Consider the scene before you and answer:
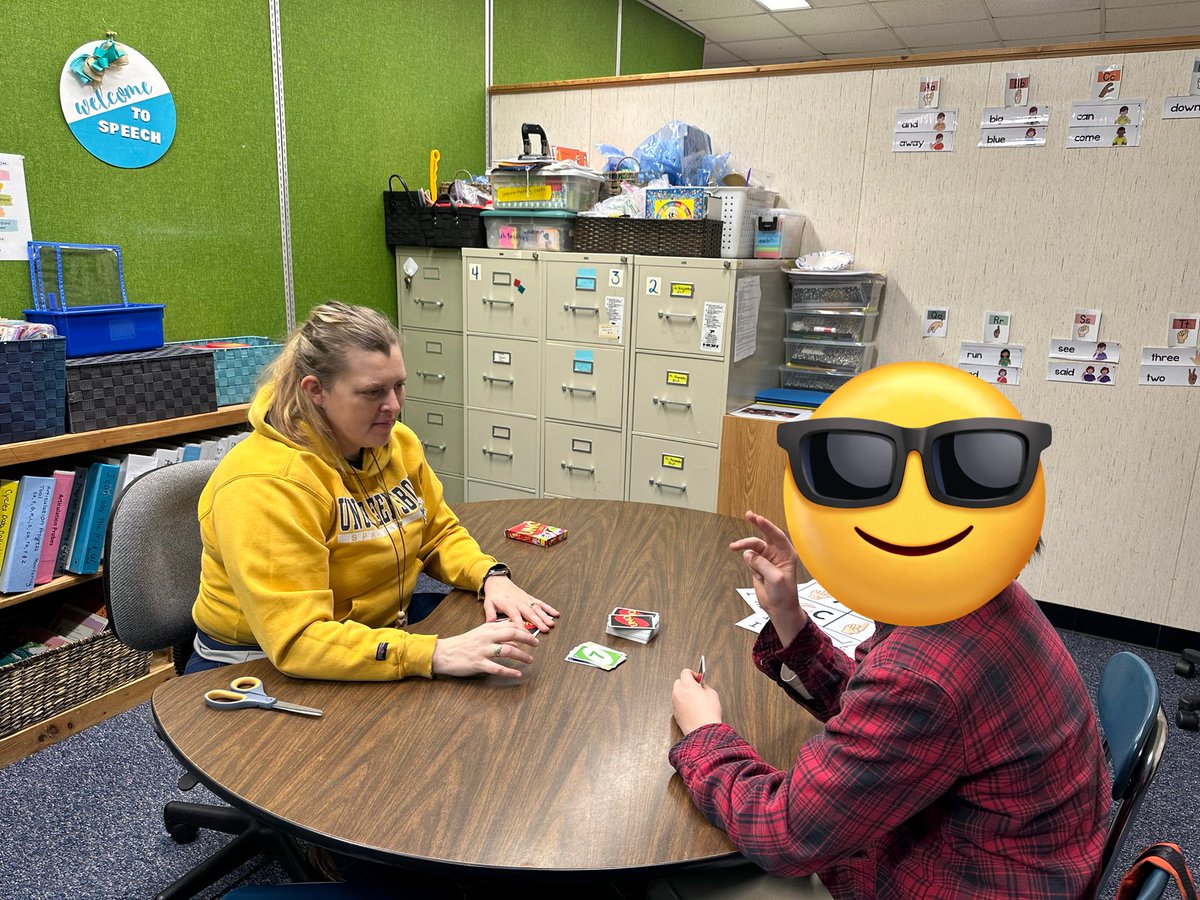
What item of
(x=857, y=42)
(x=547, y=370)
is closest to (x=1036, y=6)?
(x=857, y=42)

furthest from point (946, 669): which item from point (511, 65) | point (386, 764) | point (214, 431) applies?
point (511, 65)

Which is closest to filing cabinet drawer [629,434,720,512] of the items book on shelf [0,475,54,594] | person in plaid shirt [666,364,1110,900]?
book on shelf [0,475,54,594]

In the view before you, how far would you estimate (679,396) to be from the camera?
3.12 meters

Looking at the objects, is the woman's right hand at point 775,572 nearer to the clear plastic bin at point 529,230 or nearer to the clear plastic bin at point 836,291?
the clear plastic bin at point 836,291

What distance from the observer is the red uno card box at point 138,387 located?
2217mm

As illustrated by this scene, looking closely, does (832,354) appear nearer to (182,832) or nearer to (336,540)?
(336,540)

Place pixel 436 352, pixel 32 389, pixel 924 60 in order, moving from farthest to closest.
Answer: pixel 436 352 → pixel 924 60 → pixel 32 389

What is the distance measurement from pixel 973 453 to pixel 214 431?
2.56 m

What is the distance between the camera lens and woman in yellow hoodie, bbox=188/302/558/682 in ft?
4.08

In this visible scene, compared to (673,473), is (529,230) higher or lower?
higher

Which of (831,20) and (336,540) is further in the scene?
(831,20)

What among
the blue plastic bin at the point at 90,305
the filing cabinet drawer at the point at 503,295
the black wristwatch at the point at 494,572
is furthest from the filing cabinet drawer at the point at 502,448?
the black wristwatch at the point at 494,572

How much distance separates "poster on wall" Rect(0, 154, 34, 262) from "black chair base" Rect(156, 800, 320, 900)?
1.60 m

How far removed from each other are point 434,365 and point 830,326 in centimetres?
173
